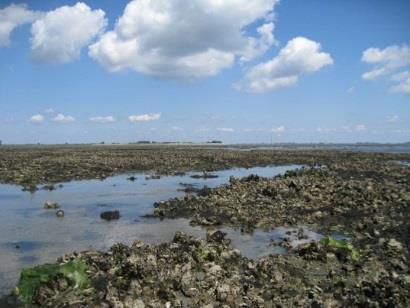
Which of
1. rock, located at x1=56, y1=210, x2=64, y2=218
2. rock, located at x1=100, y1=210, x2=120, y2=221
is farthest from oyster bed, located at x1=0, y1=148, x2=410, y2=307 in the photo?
rock, located at x1=56, y1=210, x2=64, y2=218

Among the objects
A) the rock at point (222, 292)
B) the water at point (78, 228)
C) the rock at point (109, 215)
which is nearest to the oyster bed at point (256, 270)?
the rock at point (222, 292)

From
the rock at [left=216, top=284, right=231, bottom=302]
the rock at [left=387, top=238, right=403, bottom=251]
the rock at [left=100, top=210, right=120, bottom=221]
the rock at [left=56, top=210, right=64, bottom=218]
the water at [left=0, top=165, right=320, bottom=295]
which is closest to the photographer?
the rock at [left=216, top=284, right=231, bottom=302]

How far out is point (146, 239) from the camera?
12.8 m

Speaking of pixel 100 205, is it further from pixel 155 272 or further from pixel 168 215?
pixel 155 272

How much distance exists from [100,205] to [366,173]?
879 inches

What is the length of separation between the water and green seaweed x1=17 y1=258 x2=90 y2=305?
0.62 meters

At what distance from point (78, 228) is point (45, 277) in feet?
22.0

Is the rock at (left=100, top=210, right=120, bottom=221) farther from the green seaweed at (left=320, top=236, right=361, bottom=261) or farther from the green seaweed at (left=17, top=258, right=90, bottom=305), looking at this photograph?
the green seaweed at (left=320, top=236, right=361, bottom=261)

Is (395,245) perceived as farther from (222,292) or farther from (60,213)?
(60,213)

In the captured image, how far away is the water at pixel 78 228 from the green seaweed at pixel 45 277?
62cm

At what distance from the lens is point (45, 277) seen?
7.75 meters

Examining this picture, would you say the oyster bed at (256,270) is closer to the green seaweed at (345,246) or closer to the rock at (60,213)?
the green seaweed at (345,246)

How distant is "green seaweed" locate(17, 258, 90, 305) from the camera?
749 cm

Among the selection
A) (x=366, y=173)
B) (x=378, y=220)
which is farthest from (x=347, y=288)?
(x=366, y=173)
